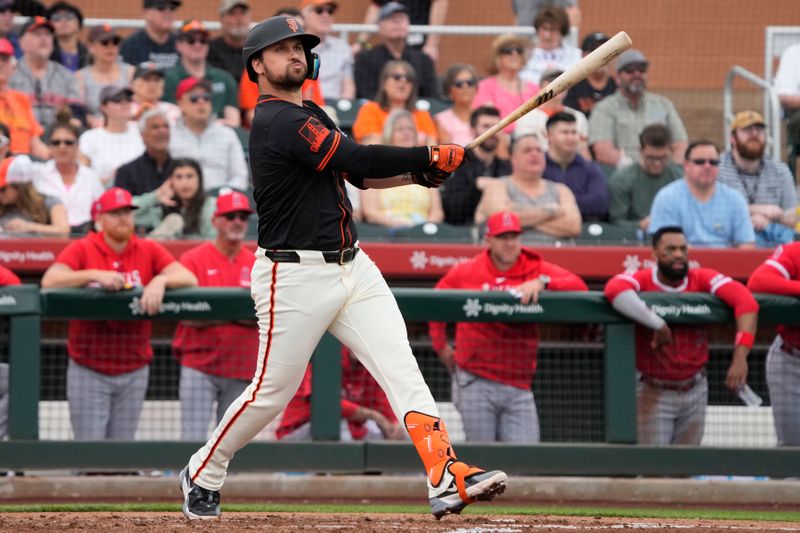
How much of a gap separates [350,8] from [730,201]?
19.8 feet

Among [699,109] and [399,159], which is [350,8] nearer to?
[699,109]

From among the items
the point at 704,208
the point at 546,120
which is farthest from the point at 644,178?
the point at 546,120

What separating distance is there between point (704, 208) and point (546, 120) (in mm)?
1574

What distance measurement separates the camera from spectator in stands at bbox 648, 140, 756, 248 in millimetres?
8539

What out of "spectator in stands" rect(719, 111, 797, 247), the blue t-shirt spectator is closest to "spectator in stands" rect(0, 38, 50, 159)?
the blue t-shirt spectator

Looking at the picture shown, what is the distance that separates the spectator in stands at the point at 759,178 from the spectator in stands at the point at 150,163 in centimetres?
396

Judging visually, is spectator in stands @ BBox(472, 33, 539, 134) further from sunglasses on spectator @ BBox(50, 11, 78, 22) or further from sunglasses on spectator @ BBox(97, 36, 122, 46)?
sunglasses on spectator @ BBox(50, 11, 78, 22)

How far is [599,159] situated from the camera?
968 cm

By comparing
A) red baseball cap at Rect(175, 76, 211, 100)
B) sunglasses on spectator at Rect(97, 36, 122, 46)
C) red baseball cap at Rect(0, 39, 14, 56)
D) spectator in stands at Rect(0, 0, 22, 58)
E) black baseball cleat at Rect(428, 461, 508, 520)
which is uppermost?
spectator in stands at Rect(0, 0, 22, 58)

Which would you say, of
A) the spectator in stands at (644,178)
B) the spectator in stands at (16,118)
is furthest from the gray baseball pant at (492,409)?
A: the spectator in stands at (16,118)

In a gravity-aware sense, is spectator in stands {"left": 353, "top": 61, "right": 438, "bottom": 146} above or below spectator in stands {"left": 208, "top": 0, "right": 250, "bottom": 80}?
below

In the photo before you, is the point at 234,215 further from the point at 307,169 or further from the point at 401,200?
the point at 307,169

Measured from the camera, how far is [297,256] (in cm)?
469

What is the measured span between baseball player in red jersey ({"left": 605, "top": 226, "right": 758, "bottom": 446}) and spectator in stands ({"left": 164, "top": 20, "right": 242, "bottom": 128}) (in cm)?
390
